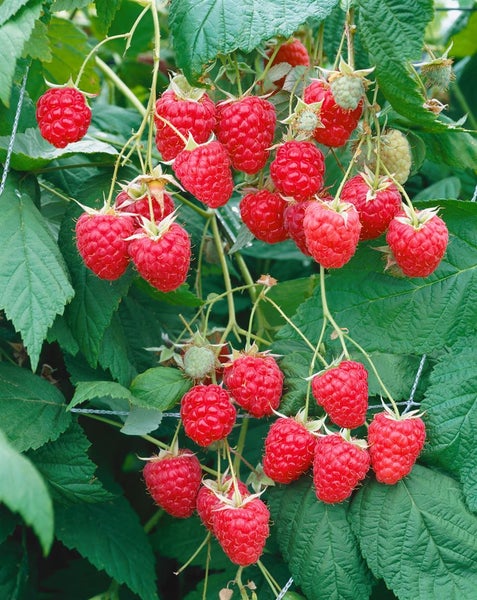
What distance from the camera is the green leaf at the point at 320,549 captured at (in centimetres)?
134

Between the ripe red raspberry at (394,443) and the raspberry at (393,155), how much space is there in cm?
36

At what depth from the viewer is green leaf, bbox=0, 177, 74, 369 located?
1.27 metres

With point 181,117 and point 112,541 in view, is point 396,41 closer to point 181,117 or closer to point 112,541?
point 181,117

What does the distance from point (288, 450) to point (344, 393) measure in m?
0.13

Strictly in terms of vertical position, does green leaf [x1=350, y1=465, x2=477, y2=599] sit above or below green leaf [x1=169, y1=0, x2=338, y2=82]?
below

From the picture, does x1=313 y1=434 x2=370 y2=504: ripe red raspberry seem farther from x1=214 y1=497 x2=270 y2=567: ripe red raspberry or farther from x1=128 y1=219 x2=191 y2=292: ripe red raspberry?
x1=128 y1=219 x2=191 y2=292: ripe red raspberry

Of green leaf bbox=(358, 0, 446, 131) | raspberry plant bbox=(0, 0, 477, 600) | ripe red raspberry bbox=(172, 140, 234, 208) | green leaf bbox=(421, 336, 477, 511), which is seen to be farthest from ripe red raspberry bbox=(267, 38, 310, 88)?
green leaf bbox=(421, 336, 477, 511)

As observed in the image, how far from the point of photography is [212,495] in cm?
133

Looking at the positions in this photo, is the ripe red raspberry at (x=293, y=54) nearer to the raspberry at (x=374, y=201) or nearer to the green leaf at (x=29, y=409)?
the raspberry at (x=374, y=201)

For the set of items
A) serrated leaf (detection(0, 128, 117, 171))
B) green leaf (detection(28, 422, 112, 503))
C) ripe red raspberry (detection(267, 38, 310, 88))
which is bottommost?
green leaf (detection(28, 422, 112, 503))

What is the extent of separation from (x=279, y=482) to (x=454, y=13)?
175 cm

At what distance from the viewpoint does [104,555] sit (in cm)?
151

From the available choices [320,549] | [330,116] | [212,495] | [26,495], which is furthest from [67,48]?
[26,495]

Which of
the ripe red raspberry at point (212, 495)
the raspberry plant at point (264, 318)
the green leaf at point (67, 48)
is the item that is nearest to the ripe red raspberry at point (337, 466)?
the raspberry plant at point (264, 318)
